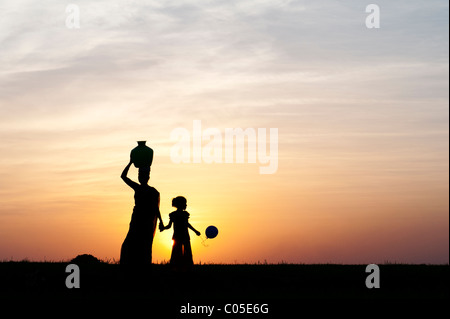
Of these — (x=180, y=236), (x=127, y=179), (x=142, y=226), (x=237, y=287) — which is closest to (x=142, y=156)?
(x=127, y=179)

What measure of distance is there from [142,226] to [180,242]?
298 cm

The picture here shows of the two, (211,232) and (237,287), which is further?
(211,232)

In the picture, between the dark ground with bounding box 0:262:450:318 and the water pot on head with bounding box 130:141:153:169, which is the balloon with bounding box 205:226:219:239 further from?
the water pot on head with bounding box 130:141:153:169

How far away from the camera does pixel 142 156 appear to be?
65.4 feet

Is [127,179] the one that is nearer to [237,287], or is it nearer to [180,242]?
[180,242]

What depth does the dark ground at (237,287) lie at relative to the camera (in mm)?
16078

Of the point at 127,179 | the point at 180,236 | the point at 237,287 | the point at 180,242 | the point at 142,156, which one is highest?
the point at 142,156

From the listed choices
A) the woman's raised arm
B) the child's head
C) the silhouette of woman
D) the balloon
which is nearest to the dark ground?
the silhouette of woman

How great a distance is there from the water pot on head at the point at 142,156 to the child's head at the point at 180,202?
3.18m

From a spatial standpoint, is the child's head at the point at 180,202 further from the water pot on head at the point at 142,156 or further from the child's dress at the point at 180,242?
the water pot on head at the point at 142,156

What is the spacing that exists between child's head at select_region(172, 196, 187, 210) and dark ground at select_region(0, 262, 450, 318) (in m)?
2.01
